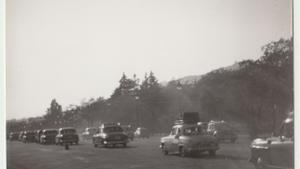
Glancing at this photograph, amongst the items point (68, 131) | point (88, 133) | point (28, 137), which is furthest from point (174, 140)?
point (28, 137)

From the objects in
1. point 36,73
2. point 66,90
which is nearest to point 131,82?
point 66,90

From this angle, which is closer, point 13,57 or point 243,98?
point 13,57

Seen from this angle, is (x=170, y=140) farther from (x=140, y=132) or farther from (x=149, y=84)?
(x=149, y=84)

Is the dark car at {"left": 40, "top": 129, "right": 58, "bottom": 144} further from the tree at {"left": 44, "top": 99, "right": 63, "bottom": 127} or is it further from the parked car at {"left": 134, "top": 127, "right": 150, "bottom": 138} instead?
the parked car at {"left": 134, "top": 127, "right": 150, "bottom": 138}

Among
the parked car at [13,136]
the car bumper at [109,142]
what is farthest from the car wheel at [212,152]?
the parked car at [13,136]

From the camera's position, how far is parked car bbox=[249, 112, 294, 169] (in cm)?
253

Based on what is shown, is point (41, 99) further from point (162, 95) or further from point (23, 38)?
point (162, 95)

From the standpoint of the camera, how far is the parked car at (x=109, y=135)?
2.40 m

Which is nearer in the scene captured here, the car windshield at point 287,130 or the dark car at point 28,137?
the dark car at point 28,137

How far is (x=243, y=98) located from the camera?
2549mm

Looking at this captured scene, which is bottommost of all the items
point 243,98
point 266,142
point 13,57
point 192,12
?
point 266,142

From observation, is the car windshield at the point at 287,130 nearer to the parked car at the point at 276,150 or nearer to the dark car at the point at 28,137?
the parked car at the point at 276,150

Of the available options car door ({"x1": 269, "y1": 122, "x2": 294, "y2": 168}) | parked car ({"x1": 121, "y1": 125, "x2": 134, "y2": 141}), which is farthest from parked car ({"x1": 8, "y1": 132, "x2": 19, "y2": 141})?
car door ({"x1": 269, "y1": 122, "x2": 294, "y2": 168})

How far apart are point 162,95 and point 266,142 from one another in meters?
0.67
